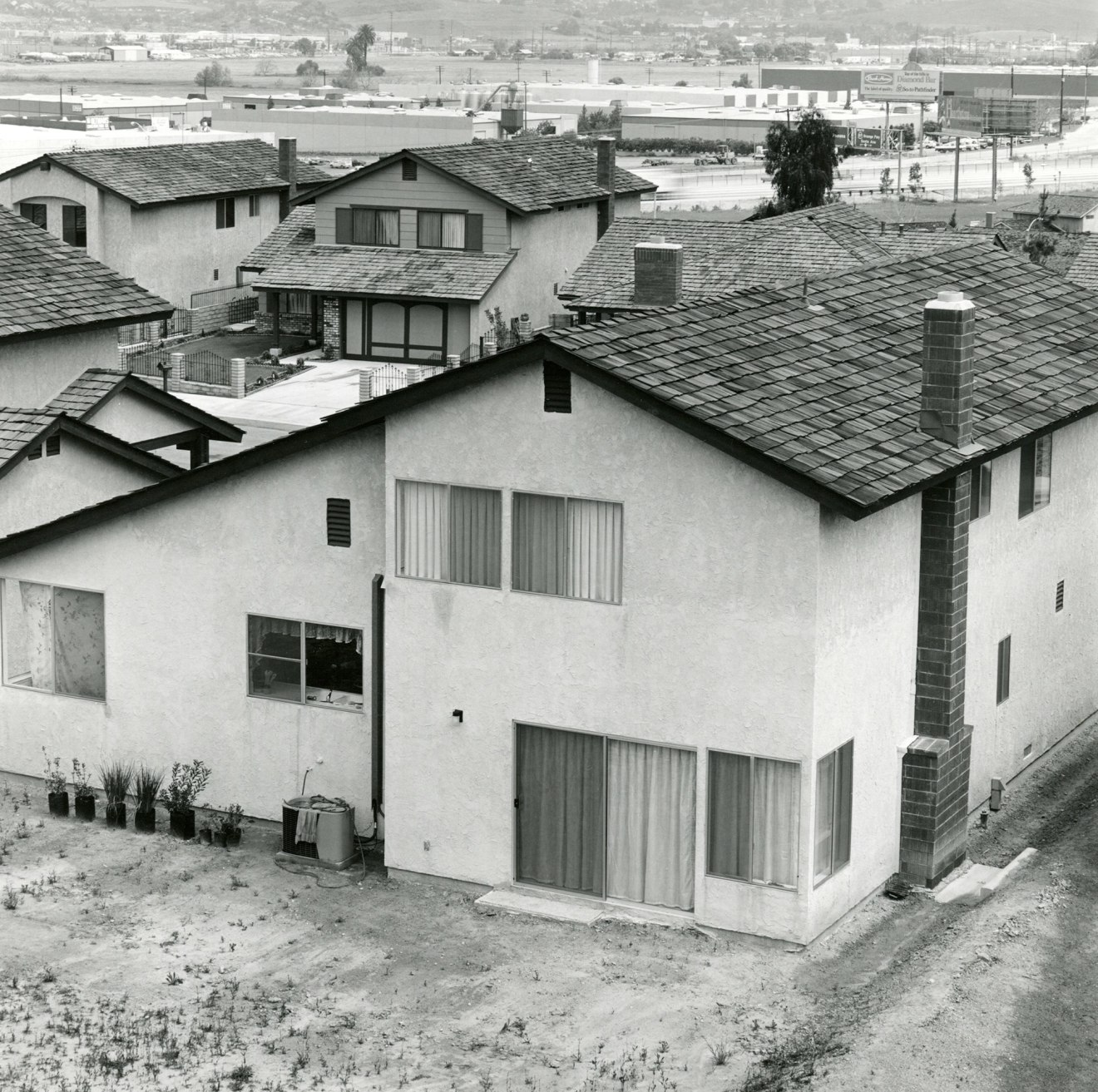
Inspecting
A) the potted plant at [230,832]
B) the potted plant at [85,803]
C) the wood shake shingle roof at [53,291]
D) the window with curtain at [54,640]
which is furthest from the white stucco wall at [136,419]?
the potted plant at [230,832]

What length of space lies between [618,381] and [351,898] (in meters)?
6.03

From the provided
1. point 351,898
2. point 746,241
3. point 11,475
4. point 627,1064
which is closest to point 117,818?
point 351,898

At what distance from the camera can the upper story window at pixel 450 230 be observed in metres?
61.4

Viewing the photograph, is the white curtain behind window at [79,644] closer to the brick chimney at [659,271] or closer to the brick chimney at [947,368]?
the brick chimney at [947,368]

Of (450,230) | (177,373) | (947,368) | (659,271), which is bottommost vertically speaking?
(177,373)

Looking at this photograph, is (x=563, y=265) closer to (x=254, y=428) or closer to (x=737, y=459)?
(x=254, y=428)

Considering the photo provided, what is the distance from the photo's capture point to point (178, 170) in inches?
2675

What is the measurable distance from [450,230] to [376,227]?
2736 mm

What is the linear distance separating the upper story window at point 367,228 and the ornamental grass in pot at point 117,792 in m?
42.0

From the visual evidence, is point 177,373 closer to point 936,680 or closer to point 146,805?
point 146,805

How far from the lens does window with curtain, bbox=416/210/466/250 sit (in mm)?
61812

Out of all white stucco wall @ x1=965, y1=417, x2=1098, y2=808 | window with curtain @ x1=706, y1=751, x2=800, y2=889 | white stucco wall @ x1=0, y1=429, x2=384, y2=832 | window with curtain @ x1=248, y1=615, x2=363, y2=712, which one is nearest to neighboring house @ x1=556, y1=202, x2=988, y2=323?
white stucco wall @ x1=965, y1=417, x2=1098, y2=808

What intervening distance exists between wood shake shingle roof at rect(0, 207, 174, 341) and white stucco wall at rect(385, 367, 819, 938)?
436 inches

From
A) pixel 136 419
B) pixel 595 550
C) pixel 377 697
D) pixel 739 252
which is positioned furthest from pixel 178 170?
pixel 595 550
